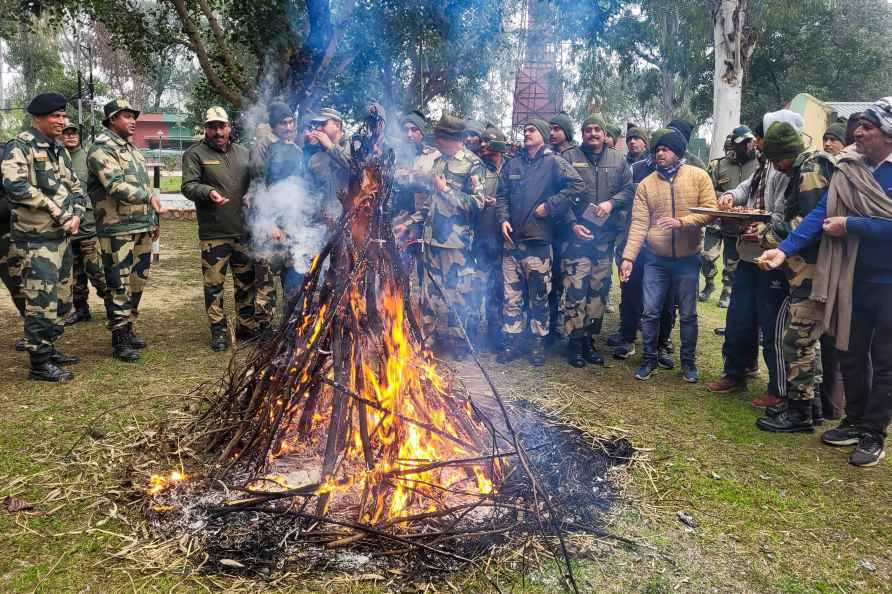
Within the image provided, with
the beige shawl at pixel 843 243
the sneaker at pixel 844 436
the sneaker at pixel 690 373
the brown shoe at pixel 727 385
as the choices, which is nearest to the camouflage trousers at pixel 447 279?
the sneaker at pixel 690 373

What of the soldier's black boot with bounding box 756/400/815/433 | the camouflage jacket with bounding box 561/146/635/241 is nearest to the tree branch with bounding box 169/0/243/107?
the camouflage jacket with bounding box 561/146/635/241

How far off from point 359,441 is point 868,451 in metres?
3.67

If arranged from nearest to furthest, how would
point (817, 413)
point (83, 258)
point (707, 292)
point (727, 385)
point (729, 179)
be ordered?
point (817, 413) → point (727, 385) → point (83, 258) → point (729, 179) → point (707, 292)

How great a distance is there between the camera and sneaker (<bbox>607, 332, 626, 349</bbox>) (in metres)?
7.43

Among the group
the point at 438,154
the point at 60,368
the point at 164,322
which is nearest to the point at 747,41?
the point at 438,154

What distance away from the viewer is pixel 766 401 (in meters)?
5.64

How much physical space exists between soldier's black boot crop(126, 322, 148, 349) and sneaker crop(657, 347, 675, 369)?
570cm

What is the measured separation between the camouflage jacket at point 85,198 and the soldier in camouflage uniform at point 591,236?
561 cm

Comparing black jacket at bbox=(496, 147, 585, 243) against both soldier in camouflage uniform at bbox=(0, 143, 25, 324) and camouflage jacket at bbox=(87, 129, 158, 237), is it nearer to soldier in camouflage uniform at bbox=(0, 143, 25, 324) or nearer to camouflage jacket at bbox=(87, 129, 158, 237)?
camouflage jacket at bbox=(87, 129, 158, 237)

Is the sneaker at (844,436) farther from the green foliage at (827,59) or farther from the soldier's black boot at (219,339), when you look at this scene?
the green foliage at (827,59)

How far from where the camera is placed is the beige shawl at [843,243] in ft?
14.1

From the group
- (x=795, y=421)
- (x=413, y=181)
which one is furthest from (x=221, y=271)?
(x=795, y=421)

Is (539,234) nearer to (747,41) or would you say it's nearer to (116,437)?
(116,437)

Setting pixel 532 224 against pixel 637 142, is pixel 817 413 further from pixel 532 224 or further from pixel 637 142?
pixel 637 142
